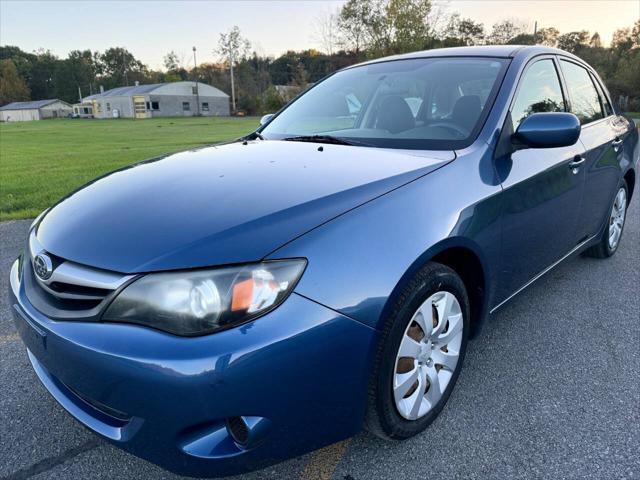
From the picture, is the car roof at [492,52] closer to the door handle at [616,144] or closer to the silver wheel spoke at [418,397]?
the door handle at [616,144]

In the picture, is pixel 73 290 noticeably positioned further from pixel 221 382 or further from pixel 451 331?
pixel 451 331

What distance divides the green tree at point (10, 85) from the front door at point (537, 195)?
4510 inches

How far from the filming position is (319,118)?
3.12 metres

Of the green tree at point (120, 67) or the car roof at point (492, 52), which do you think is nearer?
the car roof at point (492, 52)

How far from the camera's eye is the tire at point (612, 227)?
159 inches

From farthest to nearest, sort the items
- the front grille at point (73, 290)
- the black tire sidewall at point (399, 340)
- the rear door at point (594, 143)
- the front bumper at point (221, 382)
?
the rear door at point (594, 143), the black tire sidewall at point (399, 340), the front grille at point (73, 290), the front bumper at point (221, 382)

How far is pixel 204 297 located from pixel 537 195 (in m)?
1.86

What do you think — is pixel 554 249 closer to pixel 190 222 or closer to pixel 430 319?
pixel 430 319

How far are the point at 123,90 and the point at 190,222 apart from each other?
258 feet

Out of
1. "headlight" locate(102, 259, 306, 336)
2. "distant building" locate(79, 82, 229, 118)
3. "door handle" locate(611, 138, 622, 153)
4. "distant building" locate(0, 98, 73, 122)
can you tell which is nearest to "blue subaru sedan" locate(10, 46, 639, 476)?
"headlight" locate(102, 259, 306, 336)

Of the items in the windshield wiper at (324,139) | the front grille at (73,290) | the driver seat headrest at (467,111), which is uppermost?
the driver seat headrest at (467,111)

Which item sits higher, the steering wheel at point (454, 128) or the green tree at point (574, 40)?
the green tree at point (574, 40)

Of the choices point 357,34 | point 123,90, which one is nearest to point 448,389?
point 357,34

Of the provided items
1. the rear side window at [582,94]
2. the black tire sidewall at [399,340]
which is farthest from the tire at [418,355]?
the rear side window at [582,94]
